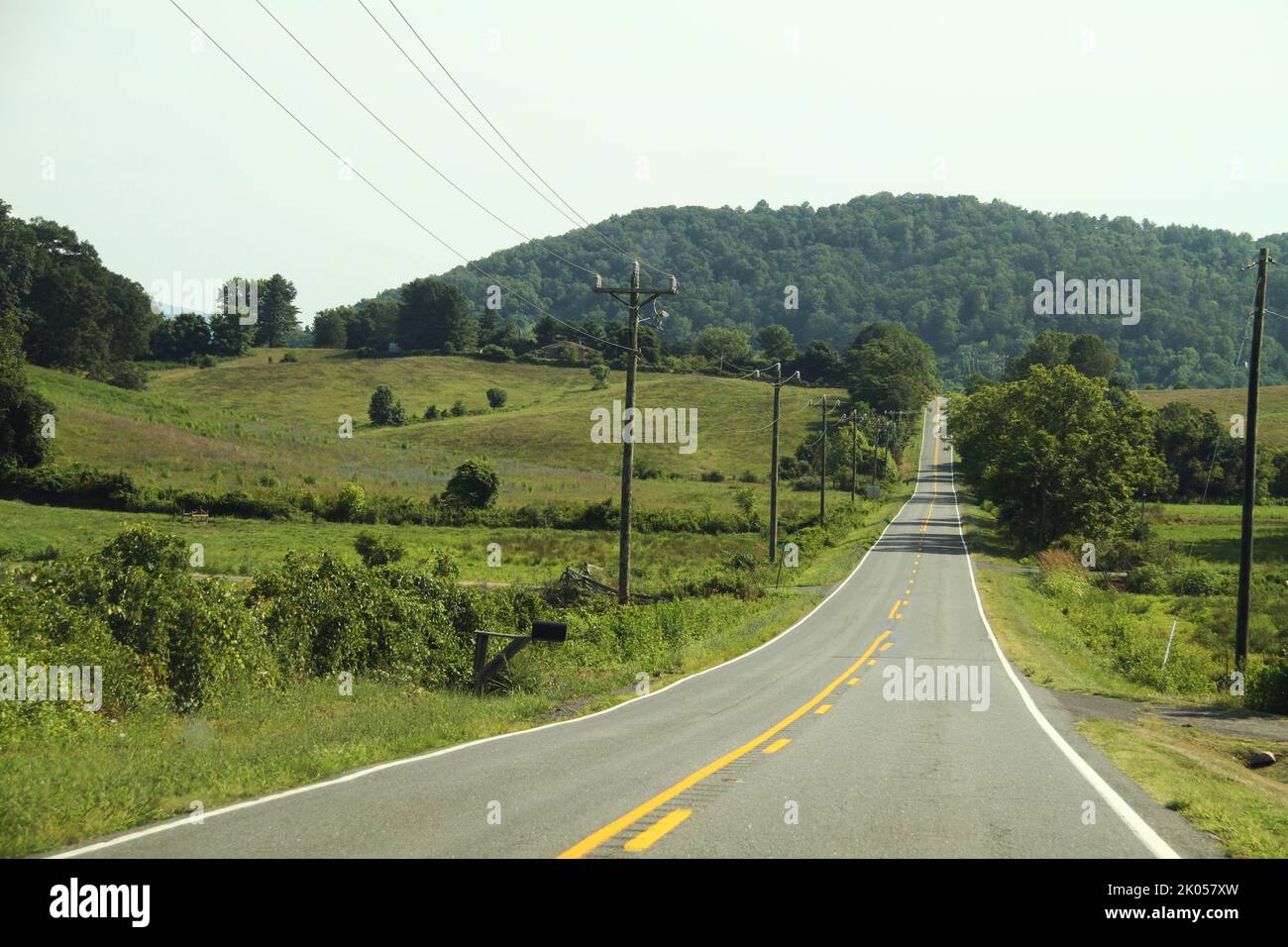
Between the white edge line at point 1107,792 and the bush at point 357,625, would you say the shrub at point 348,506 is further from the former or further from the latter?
the white edge line at point 1107,792

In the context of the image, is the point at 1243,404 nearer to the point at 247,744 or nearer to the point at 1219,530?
the point at 1219,530

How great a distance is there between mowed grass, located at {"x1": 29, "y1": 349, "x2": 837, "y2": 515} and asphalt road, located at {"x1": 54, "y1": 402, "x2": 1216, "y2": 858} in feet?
208

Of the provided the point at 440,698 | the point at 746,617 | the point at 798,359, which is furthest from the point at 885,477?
the point at 440,698

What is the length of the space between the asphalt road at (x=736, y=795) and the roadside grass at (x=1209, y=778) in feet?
1.19

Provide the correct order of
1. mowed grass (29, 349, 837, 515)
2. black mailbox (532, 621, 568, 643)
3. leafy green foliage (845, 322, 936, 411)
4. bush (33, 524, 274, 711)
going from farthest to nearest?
leafy green foliage (845, 322, 936, 411) < mowed grass (29, 349, 837, 515) < black mailbox (532, 621, 568, 643) < bush (33, 524, 274, 711)

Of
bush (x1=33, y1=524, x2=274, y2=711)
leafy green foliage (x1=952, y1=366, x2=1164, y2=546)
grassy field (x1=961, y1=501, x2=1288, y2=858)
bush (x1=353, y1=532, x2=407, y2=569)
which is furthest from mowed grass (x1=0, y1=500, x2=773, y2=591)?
bush (x1=33, y1=524, x2=274, y2=711)

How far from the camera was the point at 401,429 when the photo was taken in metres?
129

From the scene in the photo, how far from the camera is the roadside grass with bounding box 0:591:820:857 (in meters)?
7.98

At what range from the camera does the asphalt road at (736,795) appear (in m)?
7.19

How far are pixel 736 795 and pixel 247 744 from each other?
620 centimetres

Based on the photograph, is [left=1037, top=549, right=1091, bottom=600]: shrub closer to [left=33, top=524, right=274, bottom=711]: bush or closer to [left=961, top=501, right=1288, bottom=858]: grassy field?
[left=961, top=501, right=1288, bottom=858]: grassy field

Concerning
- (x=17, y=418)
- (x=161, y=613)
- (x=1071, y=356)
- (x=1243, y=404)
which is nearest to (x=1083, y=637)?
Result: (x=161, y=613)
